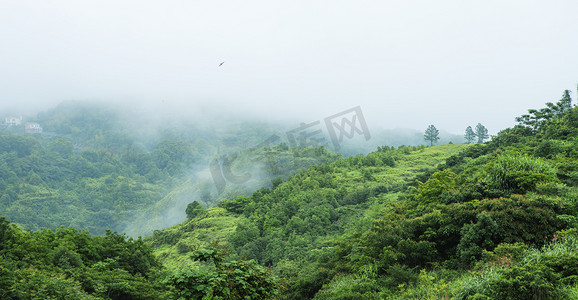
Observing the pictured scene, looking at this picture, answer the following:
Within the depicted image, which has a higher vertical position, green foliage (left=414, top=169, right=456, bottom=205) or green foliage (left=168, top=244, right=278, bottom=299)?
green foliage (left=168, top=244, right=278, bottom=299)

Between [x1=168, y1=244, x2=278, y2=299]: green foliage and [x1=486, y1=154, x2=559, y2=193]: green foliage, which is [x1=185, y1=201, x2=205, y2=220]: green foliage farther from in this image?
[x1=168, y1=244, x2=278, y2=299]: green foliage

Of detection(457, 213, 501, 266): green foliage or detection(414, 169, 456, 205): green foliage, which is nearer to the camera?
detection(457, 213, 501, 266): green foliage

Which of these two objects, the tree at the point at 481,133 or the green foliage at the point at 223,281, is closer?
the green foliage at the point at 223,281

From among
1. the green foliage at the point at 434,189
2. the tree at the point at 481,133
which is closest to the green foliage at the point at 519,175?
the green foliage at the point at 434,189

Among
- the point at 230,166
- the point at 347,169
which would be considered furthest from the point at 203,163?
the point at 347,169

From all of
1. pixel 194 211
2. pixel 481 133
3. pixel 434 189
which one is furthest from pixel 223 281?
pixel 481 133

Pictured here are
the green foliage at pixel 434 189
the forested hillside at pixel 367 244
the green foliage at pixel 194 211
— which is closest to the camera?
the forested hillside at pixel 367 244

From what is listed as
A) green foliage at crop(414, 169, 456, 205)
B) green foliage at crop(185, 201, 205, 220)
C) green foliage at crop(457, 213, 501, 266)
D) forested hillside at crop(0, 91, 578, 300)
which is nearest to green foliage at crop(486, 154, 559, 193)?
forested hillside at crop(0, 91, 578, 300)

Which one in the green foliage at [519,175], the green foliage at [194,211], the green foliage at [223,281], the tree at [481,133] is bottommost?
the tree at [481,133]

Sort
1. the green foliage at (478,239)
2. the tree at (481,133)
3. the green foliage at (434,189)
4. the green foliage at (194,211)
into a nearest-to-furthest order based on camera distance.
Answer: the green foliage at (478,239) → the green foliage at (434,189) → the green foliage at (194,211) → the tree at (481,133)

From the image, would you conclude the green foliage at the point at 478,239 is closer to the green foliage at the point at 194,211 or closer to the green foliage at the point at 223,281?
the green foliage at the point at 223,281

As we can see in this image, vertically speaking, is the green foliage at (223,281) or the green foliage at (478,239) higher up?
the green foliage at (223,281)

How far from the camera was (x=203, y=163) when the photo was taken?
166 meters

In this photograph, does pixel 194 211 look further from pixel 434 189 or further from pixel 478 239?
pixel 478 239
